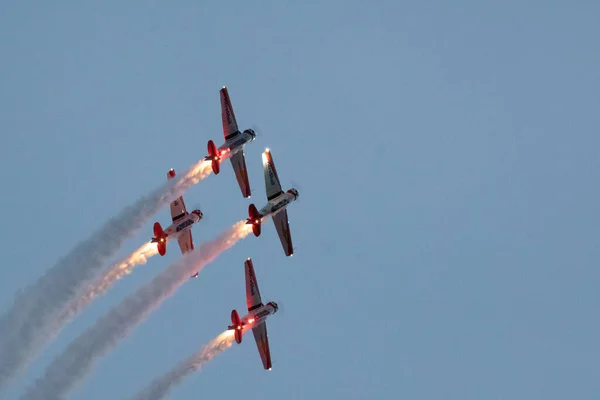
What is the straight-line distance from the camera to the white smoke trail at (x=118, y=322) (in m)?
91.8

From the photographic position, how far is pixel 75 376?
93000mm

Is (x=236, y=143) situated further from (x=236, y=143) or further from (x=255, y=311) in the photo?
(x=255, y=311)

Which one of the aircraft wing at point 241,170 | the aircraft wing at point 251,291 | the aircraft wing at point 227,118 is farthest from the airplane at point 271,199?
the aircraft wing at point 251,291

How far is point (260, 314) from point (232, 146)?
11267mm

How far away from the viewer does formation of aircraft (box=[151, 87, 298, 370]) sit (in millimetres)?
102562

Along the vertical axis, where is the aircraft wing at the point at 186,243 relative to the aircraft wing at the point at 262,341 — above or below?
above

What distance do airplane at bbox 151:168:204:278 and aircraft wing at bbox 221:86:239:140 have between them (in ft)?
16.0

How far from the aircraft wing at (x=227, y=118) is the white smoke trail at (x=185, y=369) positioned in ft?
42.6

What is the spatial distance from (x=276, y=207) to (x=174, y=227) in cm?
691

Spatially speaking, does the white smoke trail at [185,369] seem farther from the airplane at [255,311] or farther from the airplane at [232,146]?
the airplane at [232,146]

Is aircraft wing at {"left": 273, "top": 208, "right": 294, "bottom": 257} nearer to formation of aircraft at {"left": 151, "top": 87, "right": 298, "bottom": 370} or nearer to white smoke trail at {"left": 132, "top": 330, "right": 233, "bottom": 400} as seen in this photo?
formation of aircraft at {"left": 151, "top": 87, "right": 298, "bottom": 370}

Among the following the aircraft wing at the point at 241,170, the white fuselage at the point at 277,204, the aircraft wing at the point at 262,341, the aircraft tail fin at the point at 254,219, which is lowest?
the aircraft wing at the point at 262,341

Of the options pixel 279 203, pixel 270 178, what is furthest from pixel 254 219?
pixel 270 178

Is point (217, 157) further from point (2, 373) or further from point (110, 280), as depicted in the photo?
point (2, 373)
